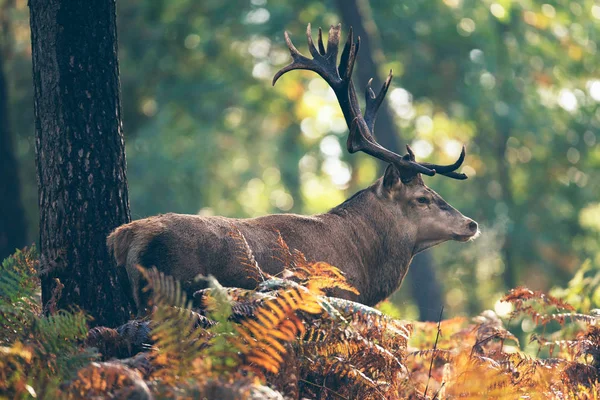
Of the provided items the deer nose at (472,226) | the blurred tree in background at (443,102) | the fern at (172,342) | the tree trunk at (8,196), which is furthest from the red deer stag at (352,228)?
the blurred tree in background at (443,102)

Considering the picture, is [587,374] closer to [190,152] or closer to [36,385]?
[36,385]

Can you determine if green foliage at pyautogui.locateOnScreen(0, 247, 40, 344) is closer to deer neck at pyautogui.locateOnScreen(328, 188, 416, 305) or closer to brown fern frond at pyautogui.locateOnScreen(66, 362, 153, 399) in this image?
brown fern frond at pyautogui.locateOnScreen(66, 362, 153, 399)

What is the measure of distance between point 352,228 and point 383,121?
31.5 ft

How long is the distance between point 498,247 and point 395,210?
1504 cm

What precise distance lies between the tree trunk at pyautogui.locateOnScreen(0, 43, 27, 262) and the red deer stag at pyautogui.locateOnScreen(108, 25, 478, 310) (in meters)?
6.87

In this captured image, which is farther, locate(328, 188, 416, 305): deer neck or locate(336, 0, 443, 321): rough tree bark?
locate(336, 0, 443, 321): rough tree bark

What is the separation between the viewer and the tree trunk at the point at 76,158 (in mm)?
5973

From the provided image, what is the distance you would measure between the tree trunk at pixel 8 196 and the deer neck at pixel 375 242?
6861 millimetres

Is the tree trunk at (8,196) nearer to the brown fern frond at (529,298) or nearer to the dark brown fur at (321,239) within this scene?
the dark brown fur at (321,239)

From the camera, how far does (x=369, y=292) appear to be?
309 inches

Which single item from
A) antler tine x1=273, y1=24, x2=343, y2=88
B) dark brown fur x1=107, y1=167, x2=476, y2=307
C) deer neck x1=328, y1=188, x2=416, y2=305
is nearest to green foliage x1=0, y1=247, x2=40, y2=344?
dark brown fur x1=107, y1=167, x2=476, y2=307

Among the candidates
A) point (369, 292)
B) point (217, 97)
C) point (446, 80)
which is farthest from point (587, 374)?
point (217, 97)

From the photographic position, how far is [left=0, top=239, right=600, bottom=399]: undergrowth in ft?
12.9

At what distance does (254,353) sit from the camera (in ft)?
14.1
